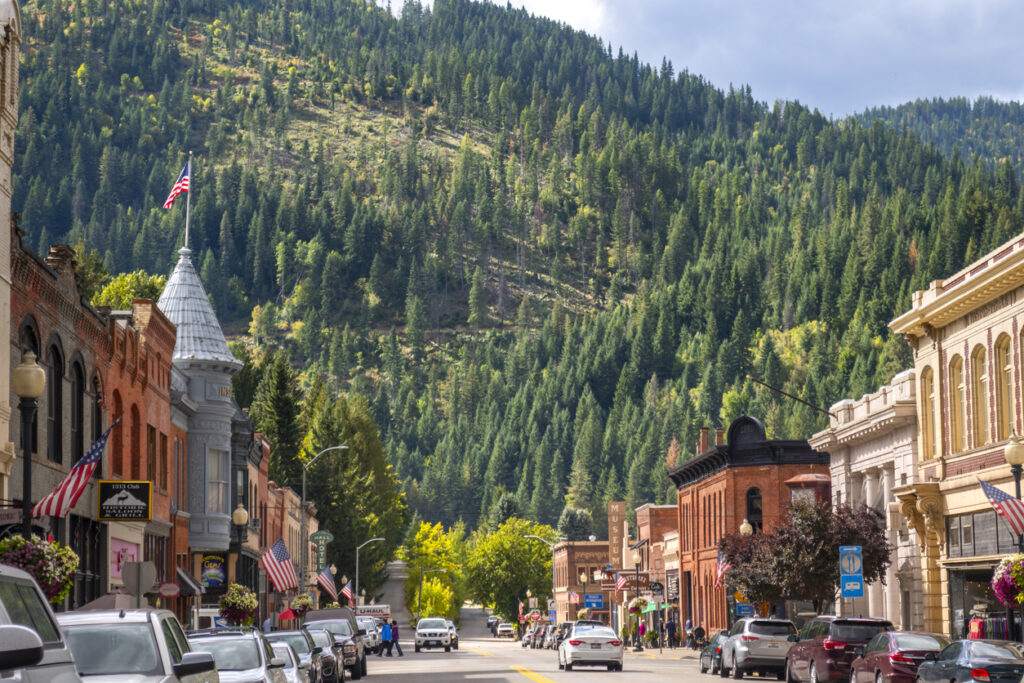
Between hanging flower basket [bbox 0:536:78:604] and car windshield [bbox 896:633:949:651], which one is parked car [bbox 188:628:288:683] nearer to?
hanging flower basket [bbox 0:536:78:604]

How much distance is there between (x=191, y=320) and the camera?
5891 centimetres

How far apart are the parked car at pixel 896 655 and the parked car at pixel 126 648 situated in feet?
58.2

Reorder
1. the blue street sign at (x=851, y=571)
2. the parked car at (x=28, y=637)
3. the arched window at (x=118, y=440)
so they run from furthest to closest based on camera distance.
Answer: the blue street sign at (x=851, y=571) → the arched window at (x=118, y=440) → the parked car at (x=28, y=637)

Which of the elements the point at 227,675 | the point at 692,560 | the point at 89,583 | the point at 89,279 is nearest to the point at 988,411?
the point at 89,583

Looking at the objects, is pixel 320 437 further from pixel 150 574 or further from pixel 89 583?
pixel 150 574

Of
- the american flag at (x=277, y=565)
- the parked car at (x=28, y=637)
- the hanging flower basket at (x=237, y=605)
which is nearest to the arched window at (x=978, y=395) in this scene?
the hanging flower basket at (x=237, y=605)

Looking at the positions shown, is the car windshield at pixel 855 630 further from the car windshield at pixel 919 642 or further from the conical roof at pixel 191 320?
the conical roof at pixel 191 320

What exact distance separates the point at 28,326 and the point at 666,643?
68.0m

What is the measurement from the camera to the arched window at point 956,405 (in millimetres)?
47719

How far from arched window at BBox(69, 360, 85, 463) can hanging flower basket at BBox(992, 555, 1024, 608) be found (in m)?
21.5

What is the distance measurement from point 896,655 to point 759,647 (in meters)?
13.0

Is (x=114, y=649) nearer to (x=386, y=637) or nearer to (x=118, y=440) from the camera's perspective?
(x=118, y=440)

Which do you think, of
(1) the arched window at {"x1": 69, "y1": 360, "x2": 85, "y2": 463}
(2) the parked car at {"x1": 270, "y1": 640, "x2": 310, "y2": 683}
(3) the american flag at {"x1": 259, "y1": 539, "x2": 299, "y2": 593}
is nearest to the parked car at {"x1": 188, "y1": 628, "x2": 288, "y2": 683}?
(2) the parked car at {"x1": 270, "y1": 640, "x2": 310, "y2": 683}

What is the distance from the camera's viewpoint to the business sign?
56781 mm
